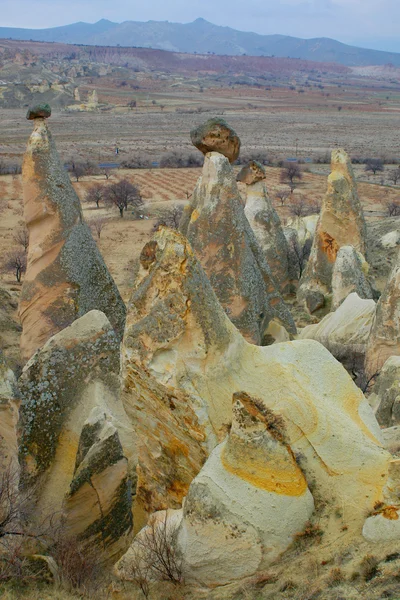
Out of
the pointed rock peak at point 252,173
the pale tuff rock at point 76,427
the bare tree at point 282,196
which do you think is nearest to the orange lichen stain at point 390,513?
the pale tuff rock at point 76,427

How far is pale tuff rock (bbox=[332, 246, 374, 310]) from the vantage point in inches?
490

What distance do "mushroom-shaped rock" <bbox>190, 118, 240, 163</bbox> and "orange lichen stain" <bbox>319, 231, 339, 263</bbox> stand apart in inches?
215

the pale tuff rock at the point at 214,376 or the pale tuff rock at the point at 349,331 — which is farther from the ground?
the pale tuff rock at the point at 214,376

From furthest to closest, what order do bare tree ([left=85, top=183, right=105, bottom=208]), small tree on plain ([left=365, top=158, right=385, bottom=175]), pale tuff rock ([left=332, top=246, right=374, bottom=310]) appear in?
small tree on plain ([left=365, top=158, right=385, bottom=175]) < bare tree ([left=85, top=183, right=105, bottom=208]) < pale tuff rock ([left=332, top=246, right=374, bottom=310])

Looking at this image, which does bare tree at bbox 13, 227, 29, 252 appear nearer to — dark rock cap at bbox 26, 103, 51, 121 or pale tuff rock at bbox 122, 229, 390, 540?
dark rock cap at bbox 26, 103, 51, 121

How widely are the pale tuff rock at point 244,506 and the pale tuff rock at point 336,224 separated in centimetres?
1021

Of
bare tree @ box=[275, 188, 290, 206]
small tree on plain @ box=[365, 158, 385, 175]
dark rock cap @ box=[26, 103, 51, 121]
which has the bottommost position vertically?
bare tree @ box=[275, 188, 290, 206]

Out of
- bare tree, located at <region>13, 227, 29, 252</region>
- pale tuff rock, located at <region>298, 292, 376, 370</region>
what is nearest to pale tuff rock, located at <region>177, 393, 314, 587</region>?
pale tuff rock, located at <region>298, 292, 376, 370</region>

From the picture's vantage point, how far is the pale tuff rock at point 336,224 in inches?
555

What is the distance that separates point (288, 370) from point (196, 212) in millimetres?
4614

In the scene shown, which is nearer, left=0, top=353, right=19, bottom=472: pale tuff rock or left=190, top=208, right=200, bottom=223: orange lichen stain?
left=0, top=353, right=19, bottom=472: pale tuff rock

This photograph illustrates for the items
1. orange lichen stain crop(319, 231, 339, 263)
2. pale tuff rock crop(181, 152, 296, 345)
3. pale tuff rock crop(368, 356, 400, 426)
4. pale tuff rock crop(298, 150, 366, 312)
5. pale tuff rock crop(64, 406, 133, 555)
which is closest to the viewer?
pale tuff rock crop(64, 406, 133, 555)

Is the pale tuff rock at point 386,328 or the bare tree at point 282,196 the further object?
the bare tree at point 282,196

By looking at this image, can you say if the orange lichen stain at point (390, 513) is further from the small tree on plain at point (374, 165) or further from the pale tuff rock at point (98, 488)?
the small tree on plain at point (374, 165)
